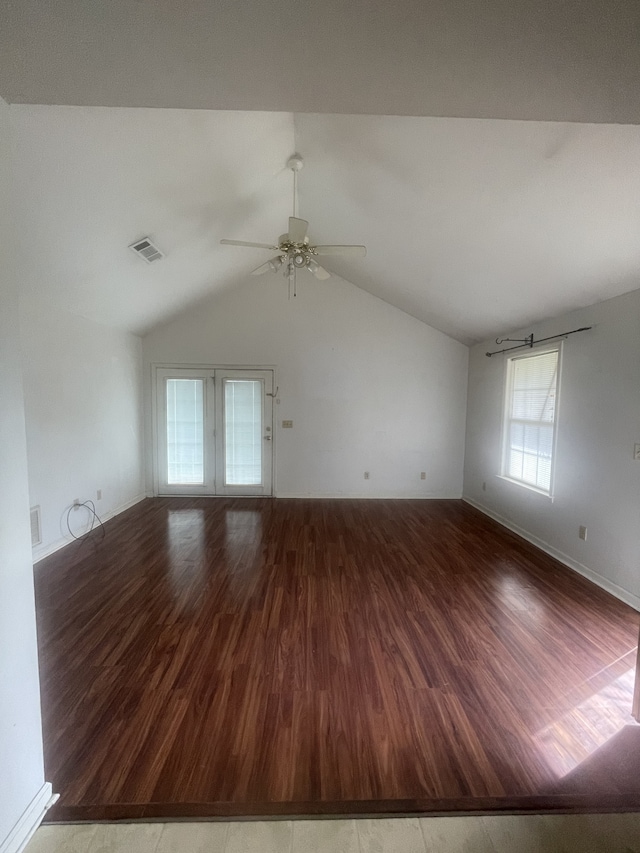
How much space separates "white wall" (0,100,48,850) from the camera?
1005 millimetres

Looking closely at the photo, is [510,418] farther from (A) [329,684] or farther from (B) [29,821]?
(B) [29,821]

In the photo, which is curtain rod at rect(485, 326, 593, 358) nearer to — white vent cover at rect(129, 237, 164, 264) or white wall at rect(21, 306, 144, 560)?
white vent cover at rect(129, 237, 164, 264)

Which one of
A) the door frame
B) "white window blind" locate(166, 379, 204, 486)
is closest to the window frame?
the door frame

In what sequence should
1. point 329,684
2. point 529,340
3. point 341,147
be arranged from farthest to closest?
point 529,340 < point 341,147 < point 329,684

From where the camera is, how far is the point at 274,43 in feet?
2.85

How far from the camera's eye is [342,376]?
5070 millimetres

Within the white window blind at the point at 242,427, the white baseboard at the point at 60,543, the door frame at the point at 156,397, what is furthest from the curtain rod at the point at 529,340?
the white baseboard at the point at 60,543

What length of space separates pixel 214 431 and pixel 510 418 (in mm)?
3999

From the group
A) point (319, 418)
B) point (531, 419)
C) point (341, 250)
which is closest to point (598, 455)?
point (531, 419)

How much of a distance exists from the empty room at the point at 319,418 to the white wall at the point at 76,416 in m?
0.04

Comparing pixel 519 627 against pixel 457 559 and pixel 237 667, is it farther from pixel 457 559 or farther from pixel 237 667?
pixel 237 667

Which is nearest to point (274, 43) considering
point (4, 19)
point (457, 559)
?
point (4, 19)

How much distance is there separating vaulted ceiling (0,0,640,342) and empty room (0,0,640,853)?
0.04 feet

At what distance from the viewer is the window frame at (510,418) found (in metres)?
3.29
